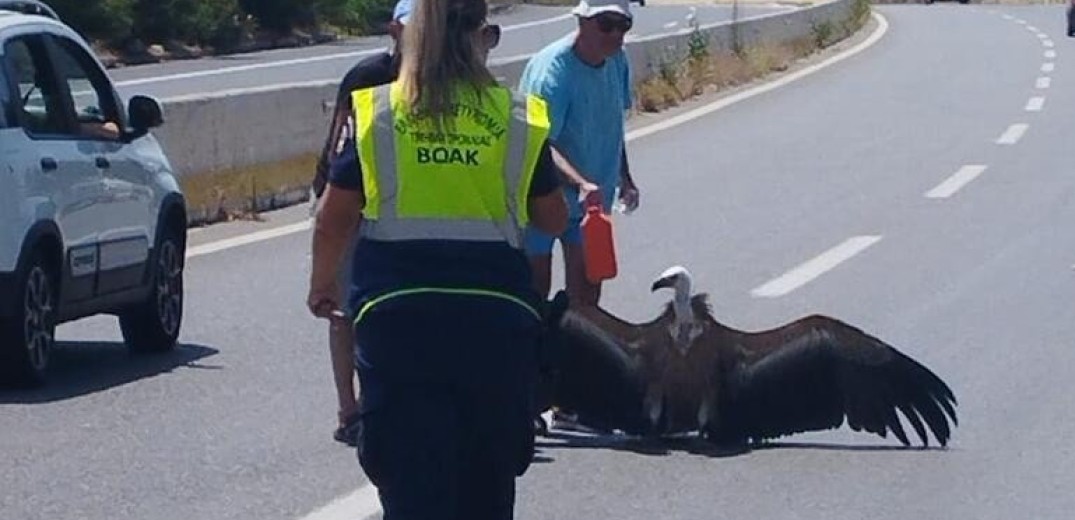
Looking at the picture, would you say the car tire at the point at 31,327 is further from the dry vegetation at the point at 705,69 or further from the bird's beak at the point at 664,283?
the dry vegetation at the point at 705,69

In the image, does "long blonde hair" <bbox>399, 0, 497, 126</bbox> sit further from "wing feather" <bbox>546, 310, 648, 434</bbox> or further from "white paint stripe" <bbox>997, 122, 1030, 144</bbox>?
"white paint stripe" <bbox>997, 122, 1030, 144</bbox>

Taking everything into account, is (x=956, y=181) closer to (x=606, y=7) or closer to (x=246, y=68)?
(x=606, y=7)

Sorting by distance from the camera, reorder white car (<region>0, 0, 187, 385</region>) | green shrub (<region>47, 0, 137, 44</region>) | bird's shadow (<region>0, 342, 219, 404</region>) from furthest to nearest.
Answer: green shrub (<region>47, 0, 137, 44</region>), bird's shadow (<region>0, 342, 219, 404</region>), white car (<region>0, 0, 187, 385</region>)

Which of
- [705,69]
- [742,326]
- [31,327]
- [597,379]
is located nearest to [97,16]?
[705,69]

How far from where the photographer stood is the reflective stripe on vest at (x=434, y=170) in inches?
202

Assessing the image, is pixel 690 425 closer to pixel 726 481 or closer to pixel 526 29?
pixel 726 481

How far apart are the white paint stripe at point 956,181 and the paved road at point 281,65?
658 cm

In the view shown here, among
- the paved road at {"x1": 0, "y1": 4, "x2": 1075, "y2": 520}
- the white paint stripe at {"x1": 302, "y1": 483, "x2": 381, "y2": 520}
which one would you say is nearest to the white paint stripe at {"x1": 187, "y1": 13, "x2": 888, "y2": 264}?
the paved road at {"x1": 0, "y1": 4, "x2": 1075, "y2": 520}

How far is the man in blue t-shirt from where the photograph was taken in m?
9.59

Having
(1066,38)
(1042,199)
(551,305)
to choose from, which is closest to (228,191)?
(1042,199)

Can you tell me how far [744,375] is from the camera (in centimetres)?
944

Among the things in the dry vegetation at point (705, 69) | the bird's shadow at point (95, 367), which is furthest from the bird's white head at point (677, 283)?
the dry vegetation at point (705, 69)

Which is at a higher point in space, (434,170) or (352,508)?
(434,170)

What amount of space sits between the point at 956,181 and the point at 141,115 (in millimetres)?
11267
